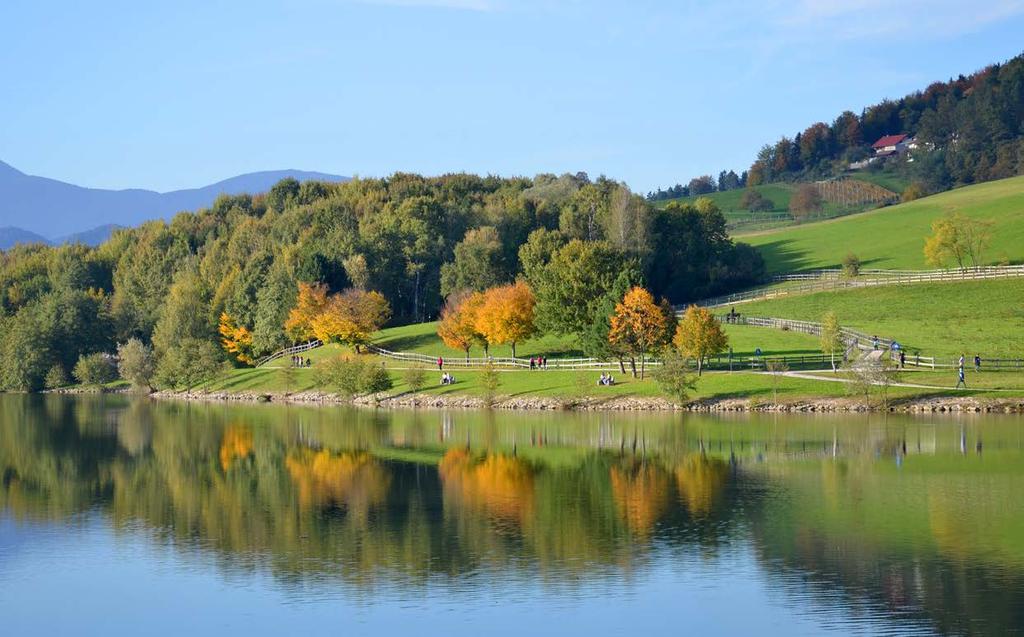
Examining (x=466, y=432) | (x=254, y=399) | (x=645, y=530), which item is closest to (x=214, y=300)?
(x=254, y=399)

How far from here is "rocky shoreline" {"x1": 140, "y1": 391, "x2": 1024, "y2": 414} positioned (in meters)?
70.1

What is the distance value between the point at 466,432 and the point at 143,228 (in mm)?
119690

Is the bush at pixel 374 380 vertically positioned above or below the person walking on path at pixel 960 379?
A: above

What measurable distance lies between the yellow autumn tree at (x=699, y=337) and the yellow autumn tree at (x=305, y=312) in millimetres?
48302

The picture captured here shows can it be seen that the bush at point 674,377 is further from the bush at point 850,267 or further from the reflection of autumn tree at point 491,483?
the bush at point 850,267

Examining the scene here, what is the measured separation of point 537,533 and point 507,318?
6293cm

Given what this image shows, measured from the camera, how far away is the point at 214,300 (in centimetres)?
13412

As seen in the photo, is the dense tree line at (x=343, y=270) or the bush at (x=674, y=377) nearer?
the bush at (x=674, y=377)

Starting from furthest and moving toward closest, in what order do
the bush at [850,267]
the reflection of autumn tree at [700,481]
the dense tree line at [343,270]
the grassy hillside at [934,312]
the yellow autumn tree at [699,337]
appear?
1. the dense tree line at [343,270]
2. the bush at [850,267]
3. the grassy hillside at [934,312]
4. the yellow autumn tree at [699,337]
5. the reflection of autumn tree at [700,481]

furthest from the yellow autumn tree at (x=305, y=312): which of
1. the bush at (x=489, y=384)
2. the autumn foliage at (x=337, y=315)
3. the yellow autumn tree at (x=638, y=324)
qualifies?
the yellow autumn tree at (x=638, y=324)

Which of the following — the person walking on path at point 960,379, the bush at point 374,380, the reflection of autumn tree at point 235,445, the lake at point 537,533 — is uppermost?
the bush at point 374,380

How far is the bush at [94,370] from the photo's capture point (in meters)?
133

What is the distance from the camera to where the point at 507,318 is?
102 meters

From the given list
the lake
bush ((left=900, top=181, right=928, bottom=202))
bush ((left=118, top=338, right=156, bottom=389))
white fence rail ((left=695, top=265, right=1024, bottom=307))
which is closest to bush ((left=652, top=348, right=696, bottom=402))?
the lake
